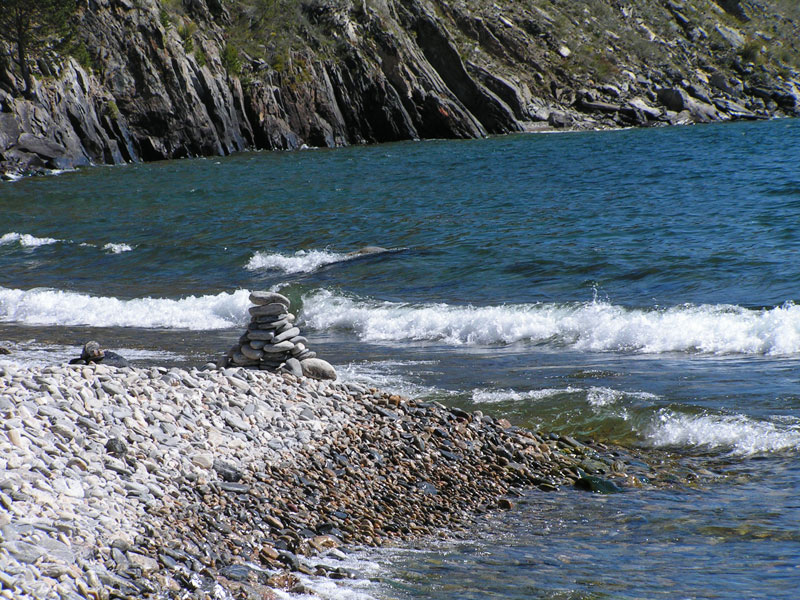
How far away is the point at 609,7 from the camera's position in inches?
3386

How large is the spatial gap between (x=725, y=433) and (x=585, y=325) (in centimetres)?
503

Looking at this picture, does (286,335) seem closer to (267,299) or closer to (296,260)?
(267,299)

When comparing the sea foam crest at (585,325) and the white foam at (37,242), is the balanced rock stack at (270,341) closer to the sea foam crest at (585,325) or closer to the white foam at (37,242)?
the sea foam crest at (585,325)

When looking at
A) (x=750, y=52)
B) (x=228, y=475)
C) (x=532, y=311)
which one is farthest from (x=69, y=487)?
(x=750, y=52)

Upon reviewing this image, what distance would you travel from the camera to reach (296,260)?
66.8 ft

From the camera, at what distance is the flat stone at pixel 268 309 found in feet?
34.4

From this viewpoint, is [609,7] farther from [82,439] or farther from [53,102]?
[82,439]

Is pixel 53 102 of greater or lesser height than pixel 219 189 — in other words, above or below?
above

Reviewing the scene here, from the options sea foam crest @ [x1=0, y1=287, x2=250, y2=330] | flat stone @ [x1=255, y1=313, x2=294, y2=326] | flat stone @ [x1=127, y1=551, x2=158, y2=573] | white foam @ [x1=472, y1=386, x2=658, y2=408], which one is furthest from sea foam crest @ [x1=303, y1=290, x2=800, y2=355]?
flat stone @ [x1=127, y1=551, x2=158, y2=573]

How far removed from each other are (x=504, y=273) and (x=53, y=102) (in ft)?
132

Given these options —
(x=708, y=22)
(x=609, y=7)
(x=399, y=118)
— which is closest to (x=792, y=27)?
(x=708, y=22)

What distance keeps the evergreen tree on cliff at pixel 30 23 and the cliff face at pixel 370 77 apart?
1232mm

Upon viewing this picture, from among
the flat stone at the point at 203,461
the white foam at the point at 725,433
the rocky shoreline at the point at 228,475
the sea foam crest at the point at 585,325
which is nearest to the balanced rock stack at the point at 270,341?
the rocky shoreline at the point at 228,475

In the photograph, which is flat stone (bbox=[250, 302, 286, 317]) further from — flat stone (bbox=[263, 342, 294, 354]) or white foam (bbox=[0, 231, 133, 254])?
white foam (bbox=[0, 231, 133, 254])
